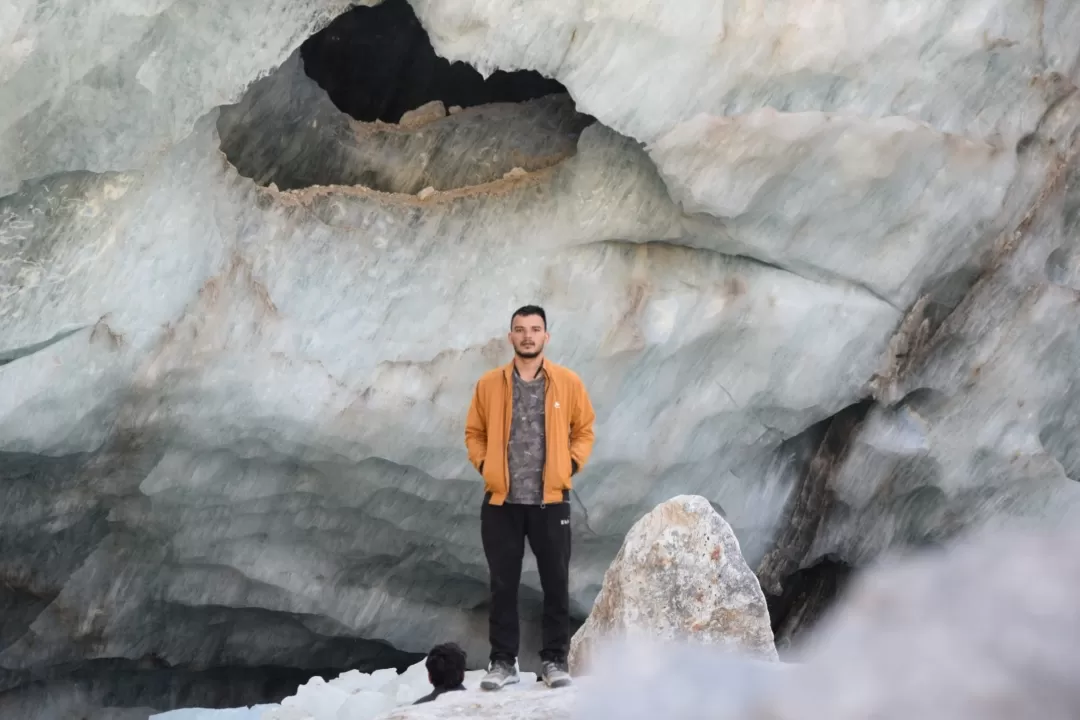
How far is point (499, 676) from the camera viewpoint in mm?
3719

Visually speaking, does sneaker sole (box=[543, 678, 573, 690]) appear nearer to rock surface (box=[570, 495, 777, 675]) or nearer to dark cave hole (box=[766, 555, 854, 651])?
rock surface (box=[570, 495, 777, 675])

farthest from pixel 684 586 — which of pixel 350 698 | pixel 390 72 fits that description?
pixel 390 72

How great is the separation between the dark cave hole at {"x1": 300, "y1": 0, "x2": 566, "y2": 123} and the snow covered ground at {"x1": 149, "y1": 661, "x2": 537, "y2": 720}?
3023 millimetres

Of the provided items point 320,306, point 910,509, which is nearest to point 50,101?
point 320,306

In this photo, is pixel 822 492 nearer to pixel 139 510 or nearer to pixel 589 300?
pixel 589 300

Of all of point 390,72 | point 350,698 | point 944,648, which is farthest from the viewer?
point 390,72

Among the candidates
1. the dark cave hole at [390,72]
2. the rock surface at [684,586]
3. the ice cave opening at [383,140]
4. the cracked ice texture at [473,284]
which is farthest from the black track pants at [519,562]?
the dark cave hole at [390,72]

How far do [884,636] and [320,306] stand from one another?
4866 mm

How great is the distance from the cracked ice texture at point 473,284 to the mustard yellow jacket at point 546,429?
1492mm

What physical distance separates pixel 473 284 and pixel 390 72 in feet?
6.40

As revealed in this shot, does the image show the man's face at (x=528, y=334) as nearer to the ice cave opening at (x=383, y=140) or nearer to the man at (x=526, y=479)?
the man at (x=526, y=479)

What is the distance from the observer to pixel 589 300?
5477 mm

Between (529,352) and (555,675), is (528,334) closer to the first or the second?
(529,352)

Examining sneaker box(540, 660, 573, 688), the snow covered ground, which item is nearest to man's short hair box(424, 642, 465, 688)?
sneaker box(540, 660, 573, 688)
